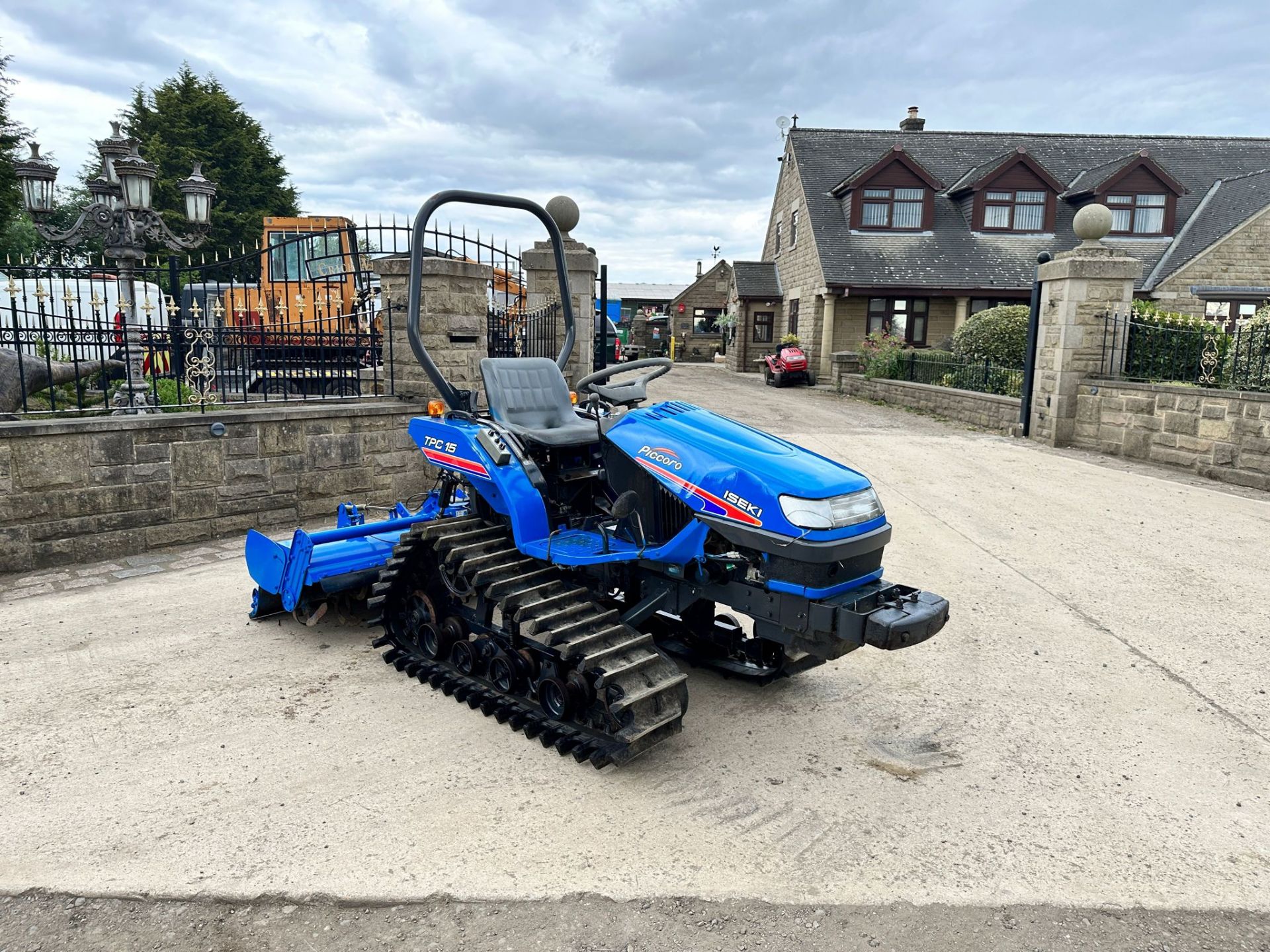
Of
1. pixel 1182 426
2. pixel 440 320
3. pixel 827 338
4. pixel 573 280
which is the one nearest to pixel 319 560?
pixel 440 320

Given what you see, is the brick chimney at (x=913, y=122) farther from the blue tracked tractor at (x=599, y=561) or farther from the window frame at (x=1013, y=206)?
the blue tracked tractor at (x=599, y=561)

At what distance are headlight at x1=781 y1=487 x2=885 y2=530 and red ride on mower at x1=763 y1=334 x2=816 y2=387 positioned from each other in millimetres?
20067

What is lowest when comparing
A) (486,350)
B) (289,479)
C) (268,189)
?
(289,479)

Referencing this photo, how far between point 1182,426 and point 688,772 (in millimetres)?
9219

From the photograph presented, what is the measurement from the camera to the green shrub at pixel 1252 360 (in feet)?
31.1

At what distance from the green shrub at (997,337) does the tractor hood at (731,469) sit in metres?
12.8

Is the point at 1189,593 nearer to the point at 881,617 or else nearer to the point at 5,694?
the point at 881,617

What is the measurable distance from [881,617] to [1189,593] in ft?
12.7

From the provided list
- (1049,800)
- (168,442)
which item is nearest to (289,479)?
(168,442)

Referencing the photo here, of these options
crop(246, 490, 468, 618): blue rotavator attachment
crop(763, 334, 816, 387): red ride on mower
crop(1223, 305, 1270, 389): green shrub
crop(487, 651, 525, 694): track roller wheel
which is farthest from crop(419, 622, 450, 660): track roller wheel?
crop(763, 334, 816, 387): red ride on mower

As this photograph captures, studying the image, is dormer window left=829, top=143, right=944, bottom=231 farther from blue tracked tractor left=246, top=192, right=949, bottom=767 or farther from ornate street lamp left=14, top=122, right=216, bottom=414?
blue tracked tractor left=246, top=192, right=949, bottom=767

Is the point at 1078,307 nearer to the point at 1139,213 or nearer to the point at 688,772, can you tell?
the point at 688,772

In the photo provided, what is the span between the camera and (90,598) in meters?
5.47

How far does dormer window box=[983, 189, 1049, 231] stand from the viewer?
80.7ft
